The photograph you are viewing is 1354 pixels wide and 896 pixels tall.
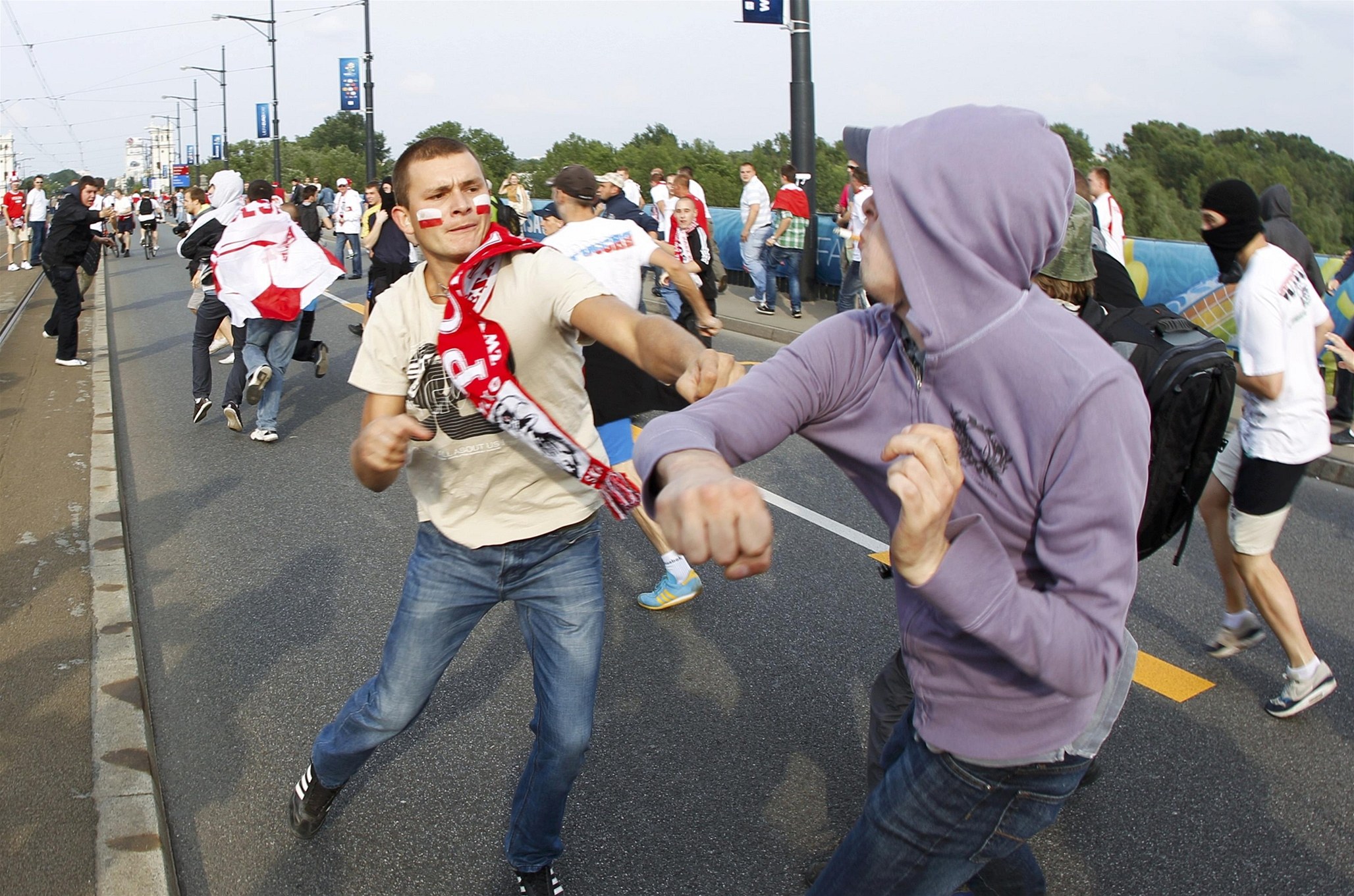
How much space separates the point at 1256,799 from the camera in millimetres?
3553

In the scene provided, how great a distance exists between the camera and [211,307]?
878 cm

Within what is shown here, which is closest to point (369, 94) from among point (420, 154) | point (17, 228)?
point (17, 228)

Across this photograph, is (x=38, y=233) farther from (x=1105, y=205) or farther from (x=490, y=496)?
(x=490, y=496)

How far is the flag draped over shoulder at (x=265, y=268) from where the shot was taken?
26.7ft

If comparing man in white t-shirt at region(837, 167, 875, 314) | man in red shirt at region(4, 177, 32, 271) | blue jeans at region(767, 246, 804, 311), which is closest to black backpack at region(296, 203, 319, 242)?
man in red shirt at region(4, 177, 32, 271)

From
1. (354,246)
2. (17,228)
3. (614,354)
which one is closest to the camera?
(614,354)

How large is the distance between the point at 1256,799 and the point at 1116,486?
2.70 meters

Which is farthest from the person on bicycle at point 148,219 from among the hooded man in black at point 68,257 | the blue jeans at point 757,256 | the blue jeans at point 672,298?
the blue jeans at point 672,298

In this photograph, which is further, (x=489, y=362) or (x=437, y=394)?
(x=437, y=394)

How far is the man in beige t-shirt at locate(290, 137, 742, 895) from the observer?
255 cm

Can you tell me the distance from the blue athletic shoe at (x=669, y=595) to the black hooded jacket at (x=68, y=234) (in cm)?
1002

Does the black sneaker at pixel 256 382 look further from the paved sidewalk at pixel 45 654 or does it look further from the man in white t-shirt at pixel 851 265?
the man in white t-shirt at pixel 851 265

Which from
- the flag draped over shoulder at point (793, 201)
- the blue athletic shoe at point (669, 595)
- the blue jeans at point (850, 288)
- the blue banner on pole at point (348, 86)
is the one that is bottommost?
the blue athletic shoe at point (669, 595)

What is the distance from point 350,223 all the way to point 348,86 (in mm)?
13209
